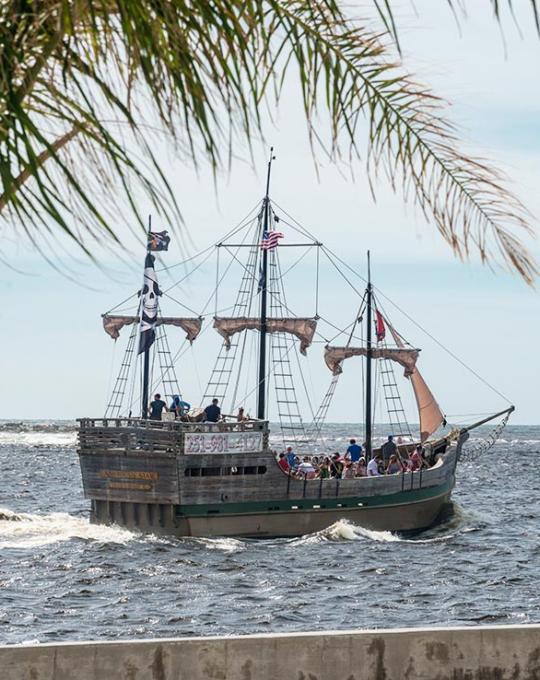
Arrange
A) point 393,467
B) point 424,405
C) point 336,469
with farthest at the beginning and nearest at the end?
point 424,405 → point 393,467 → point 336,469

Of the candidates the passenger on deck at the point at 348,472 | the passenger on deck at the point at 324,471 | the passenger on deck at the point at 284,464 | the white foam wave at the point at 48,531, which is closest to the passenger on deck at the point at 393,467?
the passenger on deck at the point at 348,472

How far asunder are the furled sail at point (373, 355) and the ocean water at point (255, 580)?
10.00 m

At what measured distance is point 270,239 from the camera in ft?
160

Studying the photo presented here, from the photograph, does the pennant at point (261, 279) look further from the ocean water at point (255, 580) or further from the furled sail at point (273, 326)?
the ocean water at point (255, 580)

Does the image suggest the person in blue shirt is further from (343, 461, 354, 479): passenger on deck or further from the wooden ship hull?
the wooden ship hull

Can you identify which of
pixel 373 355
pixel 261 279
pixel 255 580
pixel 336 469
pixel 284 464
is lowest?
pixel 255 580

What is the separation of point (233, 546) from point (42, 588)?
10030 mm

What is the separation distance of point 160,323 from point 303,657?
4421 cm

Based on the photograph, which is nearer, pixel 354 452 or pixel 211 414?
pixel 211 414

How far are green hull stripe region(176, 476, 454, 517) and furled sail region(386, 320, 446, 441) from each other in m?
10.8

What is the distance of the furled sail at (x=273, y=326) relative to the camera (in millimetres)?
50844

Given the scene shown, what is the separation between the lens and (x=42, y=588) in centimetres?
2947

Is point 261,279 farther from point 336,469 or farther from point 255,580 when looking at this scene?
point 255,580

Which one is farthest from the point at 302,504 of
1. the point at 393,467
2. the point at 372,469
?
the point at 393,467
